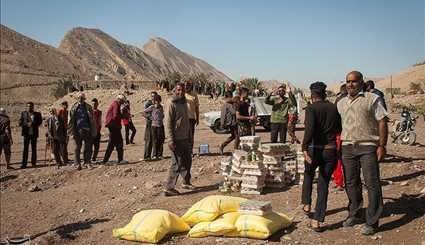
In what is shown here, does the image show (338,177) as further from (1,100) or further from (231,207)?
(1,100)

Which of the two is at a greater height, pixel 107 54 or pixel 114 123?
pixel 107 54

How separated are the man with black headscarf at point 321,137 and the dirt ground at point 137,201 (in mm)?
649

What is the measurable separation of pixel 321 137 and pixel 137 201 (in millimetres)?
4267

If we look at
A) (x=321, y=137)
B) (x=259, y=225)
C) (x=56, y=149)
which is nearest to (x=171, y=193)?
(x=259, y=225)

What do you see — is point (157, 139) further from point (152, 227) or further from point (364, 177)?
point (364, 177)

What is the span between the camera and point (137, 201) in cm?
881

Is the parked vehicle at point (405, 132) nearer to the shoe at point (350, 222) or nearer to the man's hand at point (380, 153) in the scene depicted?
the shoe at point (350, 222)

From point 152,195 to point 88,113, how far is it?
367 centimetres

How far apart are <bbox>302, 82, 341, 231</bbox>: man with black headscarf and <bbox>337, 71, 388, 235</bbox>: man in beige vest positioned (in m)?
0.17

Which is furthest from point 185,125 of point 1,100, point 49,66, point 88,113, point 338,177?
point 49,66

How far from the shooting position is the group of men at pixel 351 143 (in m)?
5.52

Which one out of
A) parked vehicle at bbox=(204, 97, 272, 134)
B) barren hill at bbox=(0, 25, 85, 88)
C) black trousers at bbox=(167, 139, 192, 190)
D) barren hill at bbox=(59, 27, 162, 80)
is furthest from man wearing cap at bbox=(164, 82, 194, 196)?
barren hill at bbox=(59, 27, 162, 80)

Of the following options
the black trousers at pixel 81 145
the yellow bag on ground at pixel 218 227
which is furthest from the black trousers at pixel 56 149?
the yellow bag on ground at pixel 218 227

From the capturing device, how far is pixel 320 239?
5754 mm
